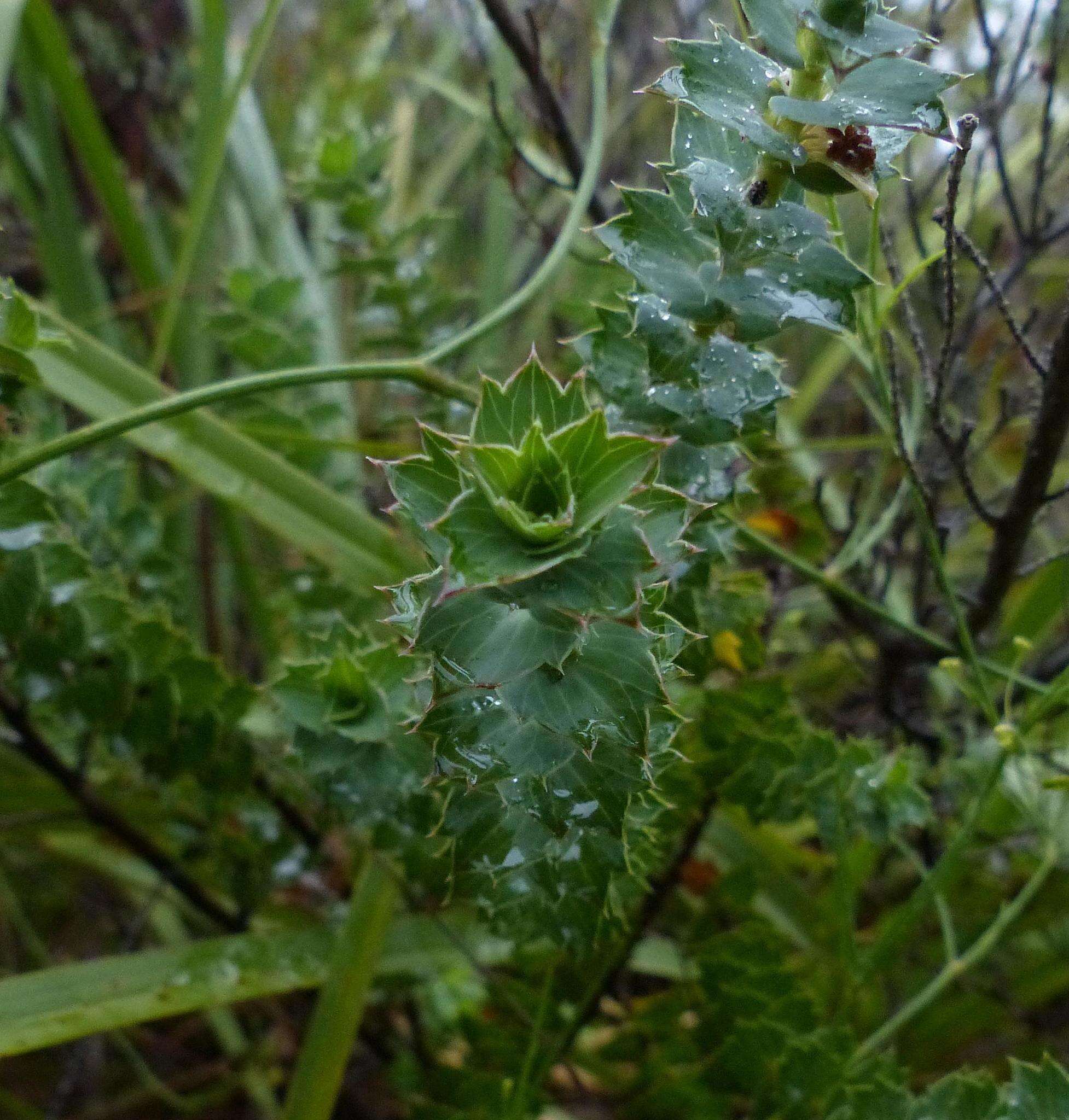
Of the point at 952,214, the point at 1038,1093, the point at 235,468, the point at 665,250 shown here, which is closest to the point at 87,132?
the point at 235,468

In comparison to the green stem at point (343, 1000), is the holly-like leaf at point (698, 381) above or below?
above

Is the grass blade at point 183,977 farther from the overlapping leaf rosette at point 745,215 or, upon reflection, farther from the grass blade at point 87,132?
the grass blade at point 87,132

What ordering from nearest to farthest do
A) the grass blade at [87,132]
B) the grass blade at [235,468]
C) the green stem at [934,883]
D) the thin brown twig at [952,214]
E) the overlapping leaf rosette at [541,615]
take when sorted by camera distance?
the overlapping leaf rosette at [541,615], the thin brown twig at [952,214], the green stem at [934,883], the grass blade at [235,468], the grass blade at [87,132]

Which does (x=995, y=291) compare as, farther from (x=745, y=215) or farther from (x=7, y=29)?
(x=7, y=29)

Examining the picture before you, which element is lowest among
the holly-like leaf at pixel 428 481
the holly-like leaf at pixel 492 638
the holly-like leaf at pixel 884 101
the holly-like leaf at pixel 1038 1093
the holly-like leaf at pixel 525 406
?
the holly-like leaf at pixel 1038 1093

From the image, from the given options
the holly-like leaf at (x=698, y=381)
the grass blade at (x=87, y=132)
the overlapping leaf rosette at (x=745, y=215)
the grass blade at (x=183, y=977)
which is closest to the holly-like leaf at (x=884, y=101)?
the overlapping leaf rosette at (x=745, y=215)

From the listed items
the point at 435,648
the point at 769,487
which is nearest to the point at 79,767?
the point at 435,648
